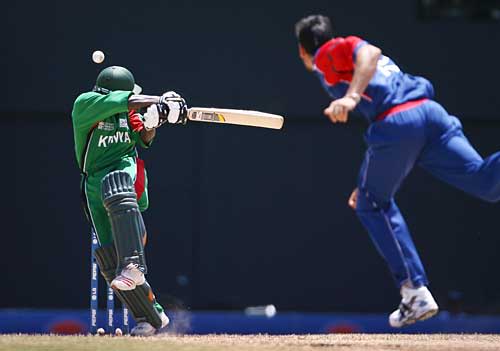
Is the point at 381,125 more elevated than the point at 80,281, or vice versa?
the point at 381,125

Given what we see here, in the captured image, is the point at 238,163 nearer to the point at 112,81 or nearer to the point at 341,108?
the point at 112,81

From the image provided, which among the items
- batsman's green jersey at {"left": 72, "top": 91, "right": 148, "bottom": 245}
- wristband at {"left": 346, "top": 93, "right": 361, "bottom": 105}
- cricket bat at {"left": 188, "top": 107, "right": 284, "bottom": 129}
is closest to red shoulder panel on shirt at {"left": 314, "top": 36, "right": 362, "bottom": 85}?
wristband at {"left": 346, "top": 93, "right": 361, "bottom": 105}

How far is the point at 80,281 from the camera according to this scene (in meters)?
8.81

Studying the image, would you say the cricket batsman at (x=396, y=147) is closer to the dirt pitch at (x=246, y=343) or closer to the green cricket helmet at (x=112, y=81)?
the dirt pitch at (x=246, y=343)

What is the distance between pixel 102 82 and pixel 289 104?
9.01 ft

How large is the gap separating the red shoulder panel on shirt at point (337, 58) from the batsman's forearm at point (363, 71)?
116 millimetres

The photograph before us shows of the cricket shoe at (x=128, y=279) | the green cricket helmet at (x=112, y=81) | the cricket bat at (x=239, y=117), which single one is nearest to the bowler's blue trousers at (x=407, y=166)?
the cricket bat at (x=239, y=117)

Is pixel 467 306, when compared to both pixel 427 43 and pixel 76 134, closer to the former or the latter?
pixel 427 43

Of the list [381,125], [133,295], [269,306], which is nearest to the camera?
[381,125]

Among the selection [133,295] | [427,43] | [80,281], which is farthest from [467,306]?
[133,295]

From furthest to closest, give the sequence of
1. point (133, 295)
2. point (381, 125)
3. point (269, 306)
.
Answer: point (269, 306)
point (133, 295)
point (381, 125)

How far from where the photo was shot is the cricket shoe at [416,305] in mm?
5047

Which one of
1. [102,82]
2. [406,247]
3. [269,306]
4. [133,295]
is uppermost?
[102,82]

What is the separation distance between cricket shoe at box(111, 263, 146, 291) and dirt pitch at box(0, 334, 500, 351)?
0.27 m
